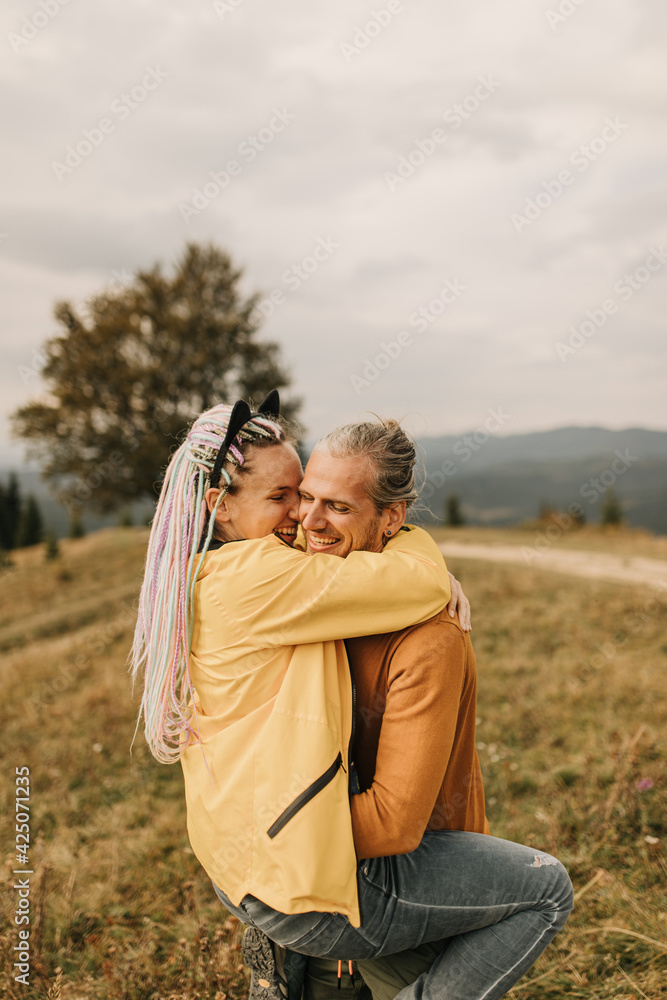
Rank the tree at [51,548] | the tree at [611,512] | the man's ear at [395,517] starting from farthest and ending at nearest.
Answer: the tree at [611,512], the tree at [51,548], the man's ear at [395,517]

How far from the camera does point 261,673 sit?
6.43 ft

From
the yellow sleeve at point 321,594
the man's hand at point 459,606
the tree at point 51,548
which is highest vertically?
the yellow sleeve at point 321,594

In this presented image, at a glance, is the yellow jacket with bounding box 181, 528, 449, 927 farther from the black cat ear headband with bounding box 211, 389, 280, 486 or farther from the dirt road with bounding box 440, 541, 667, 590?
the dirt road with bounding box 440, 541, 667, 590

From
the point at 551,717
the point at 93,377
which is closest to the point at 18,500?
the point at 93,377

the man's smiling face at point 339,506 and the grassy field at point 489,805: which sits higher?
the man's smiling face at point 339,506

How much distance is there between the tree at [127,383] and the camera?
18.6m

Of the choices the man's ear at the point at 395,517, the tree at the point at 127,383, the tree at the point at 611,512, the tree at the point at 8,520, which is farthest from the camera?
the tree at the point at 8,520

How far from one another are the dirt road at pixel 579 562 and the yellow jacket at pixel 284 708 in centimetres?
1049

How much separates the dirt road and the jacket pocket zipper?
420 inches

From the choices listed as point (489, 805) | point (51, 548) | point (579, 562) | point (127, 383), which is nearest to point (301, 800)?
point (489, 805)

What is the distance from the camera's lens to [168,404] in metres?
19.6

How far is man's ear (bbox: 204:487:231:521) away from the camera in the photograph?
2.43 meters

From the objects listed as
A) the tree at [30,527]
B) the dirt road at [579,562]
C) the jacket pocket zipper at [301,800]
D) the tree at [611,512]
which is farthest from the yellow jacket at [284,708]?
the tree at [30,527]

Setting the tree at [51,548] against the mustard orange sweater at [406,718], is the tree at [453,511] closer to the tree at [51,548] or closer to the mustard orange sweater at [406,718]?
the tree at [51,548]
